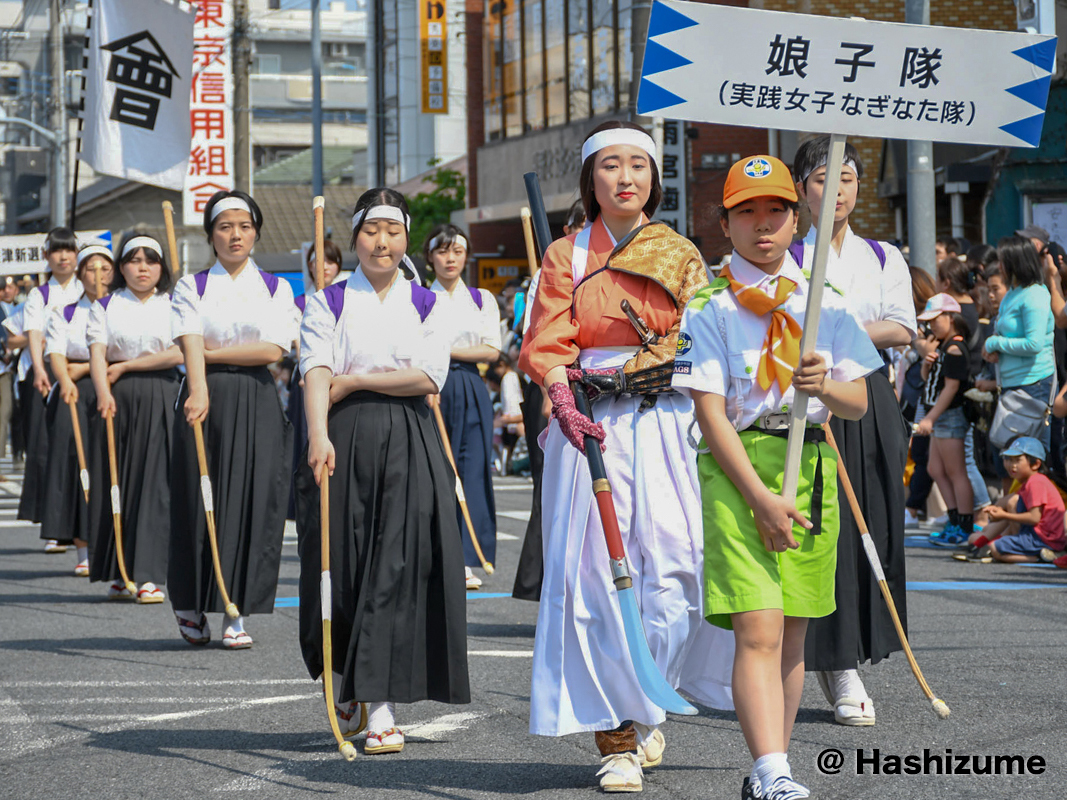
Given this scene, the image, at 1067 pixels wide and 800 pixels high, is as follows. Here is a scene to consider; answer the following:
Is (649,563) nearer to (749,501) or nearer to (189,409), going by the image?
(749,501)

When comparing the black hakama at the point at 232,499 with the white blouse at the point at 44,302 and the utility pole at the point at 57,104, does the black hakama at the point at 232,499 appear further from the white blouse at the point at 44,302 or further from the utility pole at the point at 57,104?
the utility pole at the point at 57,104

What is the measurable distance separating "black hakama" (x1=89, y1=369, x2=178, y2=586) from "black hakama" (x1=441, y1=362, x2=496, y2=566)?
1.66 meters

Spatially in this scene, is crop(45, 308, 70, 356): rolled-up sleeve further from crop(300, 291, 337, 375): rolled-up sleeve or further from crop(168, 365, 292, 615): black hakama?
crop(300, 291, 337, 375): rolled-up sleeve

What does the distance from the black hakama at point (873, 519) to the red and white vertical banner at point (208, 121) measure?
2023 centimetres

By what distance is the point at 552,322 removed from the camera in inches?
185

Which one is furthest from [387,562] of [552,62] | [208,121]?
[552,62]

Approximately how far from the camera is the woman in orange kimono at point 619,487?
14.8 feet

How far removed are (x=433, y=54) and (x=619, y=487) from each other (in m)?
32.0

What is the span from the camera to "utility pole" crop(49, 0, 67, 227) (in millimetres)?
31438

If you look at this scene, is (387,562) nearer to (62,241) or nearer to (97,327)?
(97,327)

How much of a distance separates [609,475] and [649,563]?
0.98ft

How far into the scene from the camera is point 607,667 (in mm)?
4512

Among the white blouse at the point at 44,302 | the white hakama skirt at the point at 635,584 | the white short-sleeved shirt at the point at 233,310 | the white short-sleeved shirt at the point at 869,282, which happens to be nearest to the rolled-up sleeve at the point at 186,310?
the white short-sleeved shirt at the point at 233,310

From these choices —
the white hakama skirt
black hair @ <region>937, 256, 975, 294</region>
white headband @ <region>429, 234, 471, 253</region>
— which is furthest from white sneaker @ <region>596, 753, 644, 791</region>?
black hair @ <region>937, 256, 975, 294</region>
